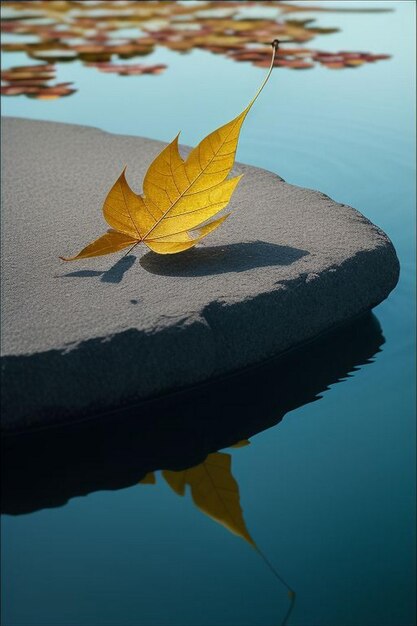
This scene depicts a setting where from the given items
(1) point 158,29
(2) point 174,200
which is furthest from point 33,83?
(2) point 174,200

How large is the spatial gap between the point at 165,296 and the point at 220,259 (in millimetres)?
112

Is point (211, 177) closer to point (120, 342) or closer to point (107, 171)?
point (120, 342)

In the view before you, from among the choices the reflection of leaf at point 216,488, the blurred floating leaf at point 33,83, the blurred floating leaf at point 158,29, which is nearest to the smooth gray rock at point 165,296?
the reflection of leaf at point 216,488

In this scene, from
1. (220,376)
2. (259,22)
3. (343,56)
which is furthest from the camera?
(259,22)

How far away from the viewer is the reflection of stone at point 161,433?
2.50 feet

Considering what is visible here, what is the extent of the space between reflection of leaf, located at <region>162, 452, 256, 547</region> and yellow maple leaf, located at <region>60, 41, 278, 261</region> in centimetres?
27

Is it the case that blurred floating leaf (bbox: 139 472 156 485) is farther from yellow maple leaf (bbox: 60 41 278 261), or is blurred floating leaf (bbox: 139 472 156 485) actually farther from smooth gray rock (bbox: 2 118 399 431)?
yellow maple leaf (bbox: 60 41 278 261)

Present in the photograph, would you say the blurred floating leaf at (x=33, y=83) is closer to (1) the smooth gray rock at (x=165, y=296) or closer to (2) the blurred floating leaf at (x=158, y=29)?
(2) the blurred floating leaf at (x=158, y=29)

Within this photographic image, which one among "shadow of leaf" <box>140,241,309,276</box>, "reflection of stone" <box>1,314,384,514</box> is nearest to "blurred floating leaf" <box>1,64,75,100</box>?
"shadow of leaf" <box>140,241,309,276</box>

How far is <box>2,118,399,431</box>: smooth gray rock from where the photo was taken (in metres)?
0.83

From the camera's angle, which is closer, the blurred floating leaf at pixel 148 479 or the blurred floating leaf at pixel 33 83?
the blurred floating leaf at pixel 148 479

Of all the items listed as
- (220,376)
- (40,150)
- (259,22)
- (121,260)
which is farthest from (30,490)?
(259,22)

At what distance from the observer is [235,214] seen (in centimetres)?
115

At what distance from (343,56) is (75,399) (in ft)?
5.92
